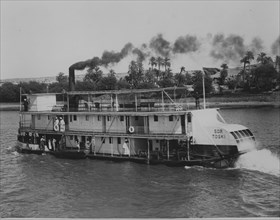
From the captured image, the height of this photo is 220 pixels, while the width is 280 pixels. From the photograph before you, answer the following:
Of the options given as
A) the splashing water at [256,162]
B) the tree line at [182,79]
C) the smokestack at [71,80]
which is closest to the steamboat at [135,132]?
the smokestack at [71,80]

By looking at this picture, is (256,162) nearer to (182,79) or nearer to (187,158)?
(187,158)

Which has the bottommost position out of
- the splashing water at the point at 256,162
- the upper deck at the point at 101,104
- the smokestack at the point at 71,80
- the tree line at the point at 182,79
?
the splashing water at the point at 256,162

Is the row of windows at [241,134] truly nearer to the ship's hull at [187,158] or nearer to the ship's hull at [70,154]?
the ship's hull at [187,158]

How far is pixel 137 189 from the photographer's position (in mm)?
23219

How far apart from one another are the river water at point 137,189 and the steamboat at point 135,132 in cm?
94

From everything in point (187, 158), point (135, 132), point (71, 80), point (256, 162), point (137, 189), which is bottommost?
point (137, 189)

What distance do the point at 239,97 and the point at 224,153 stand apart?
60912 millimetres

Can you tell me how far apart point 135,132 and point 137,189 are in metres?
7.76

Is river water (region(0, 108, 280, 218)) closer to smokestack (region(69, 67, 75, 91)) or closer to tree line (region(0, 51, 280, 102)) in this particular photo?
smokestack (region(69, 67, 75, 91))

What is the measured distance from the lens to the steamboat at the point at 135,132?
88.7ft

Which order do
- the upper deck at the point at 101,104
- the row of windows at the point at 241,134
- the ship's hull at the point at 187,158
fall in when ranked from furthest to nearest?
1. the upper deck at the point at 101,104
2. the ship's hull at the point at 187,158
3. the row of windows at the point at 241,134

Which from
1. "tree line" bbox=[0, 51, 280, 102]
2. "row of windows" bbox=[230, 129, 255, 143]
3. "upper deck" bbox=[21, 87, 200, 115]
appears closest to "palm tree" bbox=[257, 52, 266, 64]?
"tree line" bbox=[0, 51, 280, 102]

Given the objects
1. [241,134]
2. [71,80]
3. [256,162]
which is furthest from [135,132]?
[71,80]

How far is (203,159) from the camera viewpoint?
27.0 m
